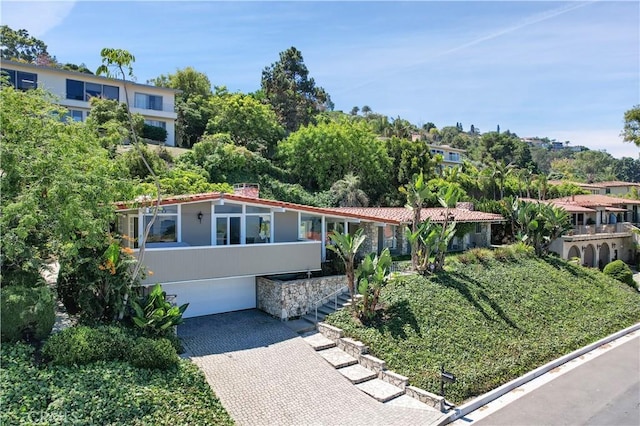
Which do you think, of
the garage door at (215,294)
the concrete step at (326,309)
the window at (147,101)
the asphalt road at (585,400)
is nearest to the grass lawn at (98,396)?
the garage door at (215,294)

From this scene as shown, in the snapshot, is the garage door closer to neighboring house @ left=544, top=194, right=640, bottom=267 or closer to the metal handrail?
the metal handrail

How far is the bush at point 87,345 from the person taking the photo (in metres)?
12.3

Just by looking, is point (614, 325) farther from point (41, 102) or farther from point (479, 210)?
point (41, 102)

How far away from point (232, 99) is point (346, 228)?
96.6 feet

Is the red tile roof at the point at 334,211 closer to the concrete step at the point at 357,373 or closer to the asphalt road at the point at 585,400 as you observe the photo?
the concrete step at the point at 357,373

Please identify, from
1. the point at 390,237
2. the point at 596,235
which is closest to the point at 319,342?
the point at 390,237

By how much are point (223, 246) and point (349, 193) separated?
1007 inches

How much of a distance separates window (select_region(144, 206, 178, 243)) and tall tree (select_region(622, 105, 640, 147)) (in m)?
40.9

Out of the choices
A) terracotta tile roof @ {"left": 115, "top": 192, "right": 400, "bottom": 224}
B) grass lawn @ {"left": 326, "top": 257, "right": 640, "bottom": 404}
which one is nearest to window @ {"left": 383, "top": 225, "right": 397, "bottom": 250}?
grass lawn @ {"left": 326, "top": 257, "right": 640, "bottom": 404}

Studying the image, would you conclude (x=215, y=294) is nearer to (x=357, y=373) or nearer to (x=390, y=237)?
(x=357, y=373)

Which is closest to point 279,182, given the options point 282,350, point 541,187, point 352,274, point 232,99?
point 232,99

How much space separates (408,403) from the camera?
15.5m

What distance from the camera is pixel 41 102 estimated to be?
16.0 metres

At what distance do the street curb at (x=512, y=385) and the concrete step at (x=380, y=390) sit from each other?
1860 millimetres
